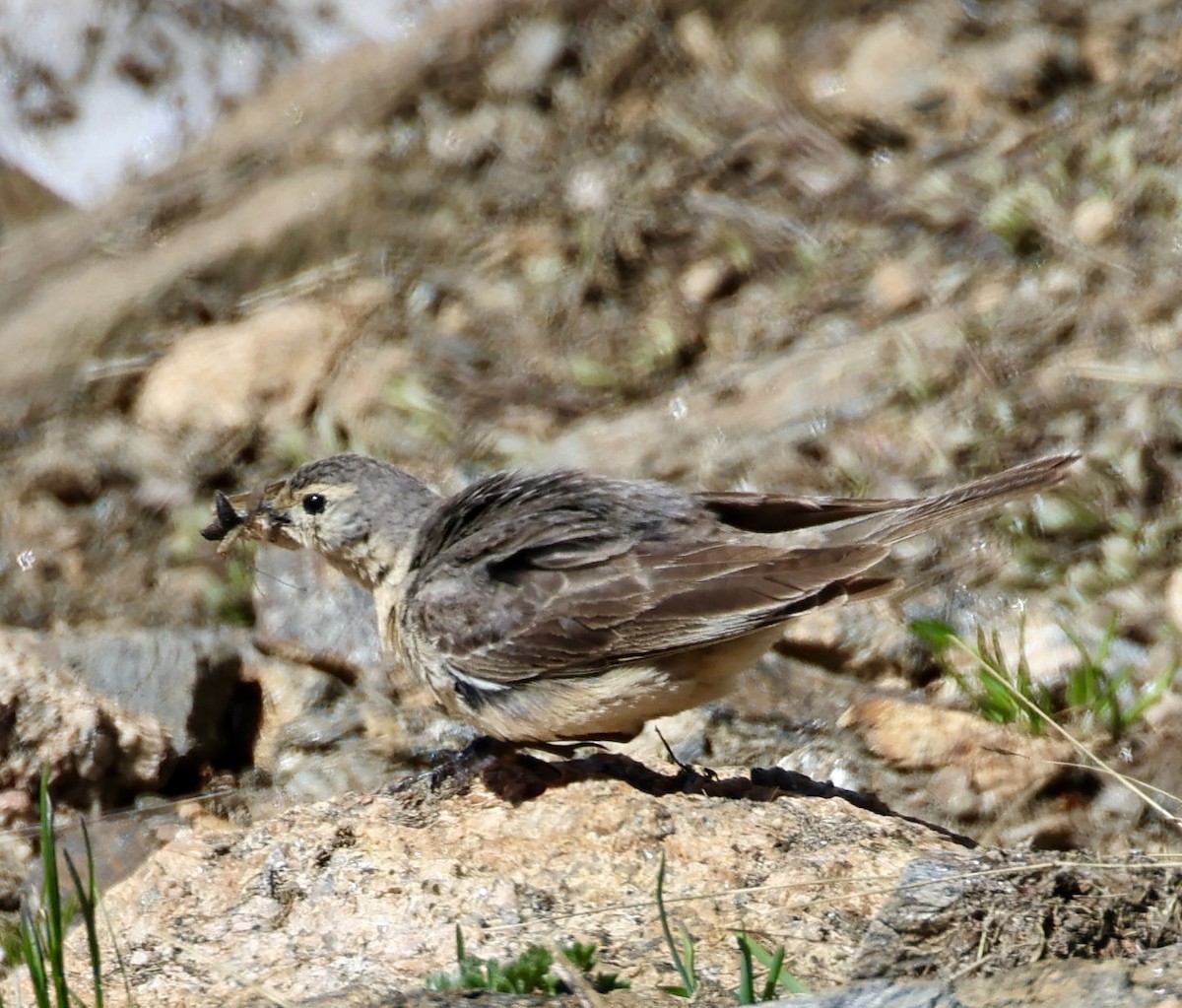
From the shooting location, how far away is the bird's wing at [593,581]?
562 centimetres

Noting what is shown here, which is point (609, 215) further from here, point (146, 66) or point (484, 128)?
point (146, 66)

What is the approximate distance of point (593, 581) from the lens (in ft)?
19.5

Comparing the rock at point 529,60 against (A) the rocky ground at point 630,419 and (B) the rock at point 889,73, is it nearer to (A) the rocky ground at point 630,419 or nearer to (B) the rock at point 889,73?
(A) the rocky ground at point 630,419

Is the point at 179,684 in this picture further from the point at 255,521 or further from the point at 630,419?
the point at 630,419

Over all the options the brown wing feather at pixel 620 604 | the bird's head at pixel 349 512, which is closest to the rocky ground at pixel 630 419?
the brown wing feather at pixel 620 604

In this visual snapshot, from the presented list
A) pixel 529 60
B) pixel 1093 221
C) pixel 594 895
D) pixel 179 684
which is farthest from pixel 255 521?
pixel 529 60

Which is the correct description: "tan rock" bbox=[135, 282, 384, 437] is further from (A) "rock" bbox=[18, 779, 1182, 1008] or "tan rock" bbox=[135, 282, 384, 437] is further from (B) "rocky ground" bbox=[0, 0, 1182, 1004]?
(A) "rock" bbox=[18, 779, 1182, 1008]

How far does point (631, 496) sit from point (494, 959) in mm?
2330

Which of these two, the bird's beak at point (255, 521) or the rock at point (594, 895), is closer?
the rock at point (594, 895)

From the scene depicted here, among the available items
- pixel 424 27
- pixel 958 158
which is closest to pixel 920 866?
pixel 958 158

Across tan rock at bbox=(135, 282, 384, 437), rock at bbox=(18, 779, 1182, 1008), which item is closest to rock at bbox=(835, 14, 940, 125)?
tan rock at bbox=(135, 282, 384, 437)

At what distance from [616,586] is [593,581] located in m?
0.10

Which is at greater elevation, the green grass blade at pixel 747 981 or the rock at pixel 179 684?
the green grass blade at pixel 747 981

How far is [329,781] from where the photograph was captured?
705 cm
